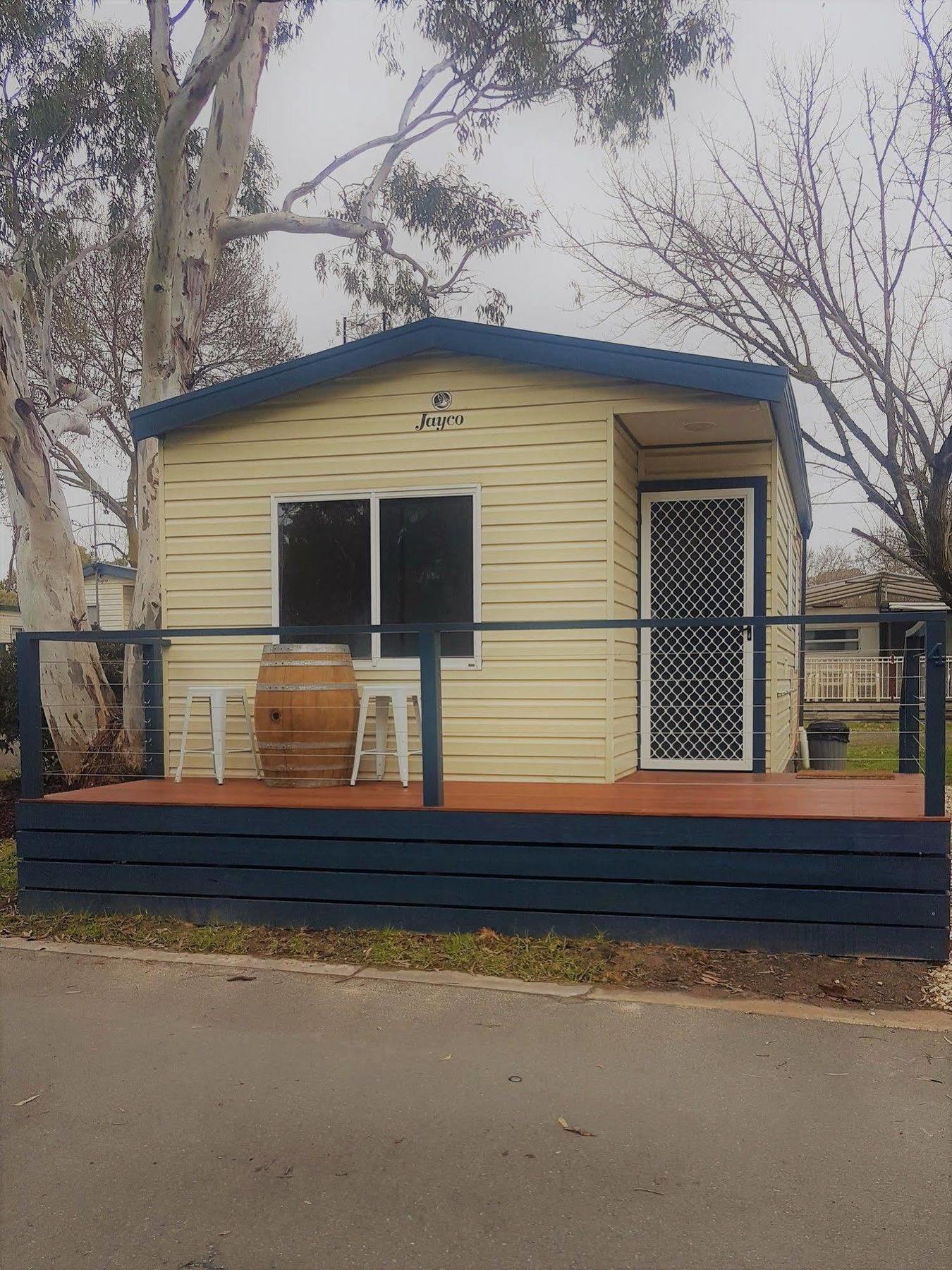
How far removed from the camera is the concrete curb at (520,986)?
4.27 metres

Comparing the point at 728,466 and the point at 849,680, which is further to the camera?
the point at 849,680

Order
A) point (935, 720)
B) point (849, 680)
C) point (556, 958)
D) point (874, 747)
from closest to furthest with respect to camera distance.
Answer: point (935, 720) → point (556, 958) → point (874, 747) → point (849, 680)

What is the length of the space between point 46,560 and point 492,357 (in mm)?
5901

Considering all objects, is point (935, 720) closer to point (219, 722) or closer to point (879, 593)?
point (219, 722)

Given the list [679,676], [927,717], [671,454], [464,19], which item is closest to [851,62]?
[464,19]

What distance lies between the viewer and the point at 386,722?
6.79 m

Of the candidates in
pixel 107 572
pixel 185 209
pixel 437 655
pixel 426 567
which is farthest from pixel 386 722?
pixel 107 572

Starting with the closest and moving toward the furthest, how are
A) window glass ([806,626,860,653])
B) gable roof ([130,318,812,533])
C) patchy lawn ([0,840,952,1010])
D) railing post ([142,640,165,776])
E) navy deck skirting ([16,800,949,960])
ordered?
patchy lawn ([0,840,952,1010]) < navy deck skirting ([16,800,949,960]) < gable roof ([130,318,812,533]) < railing post ([142,640,165,776]) < window glass ([806,626,860,653])

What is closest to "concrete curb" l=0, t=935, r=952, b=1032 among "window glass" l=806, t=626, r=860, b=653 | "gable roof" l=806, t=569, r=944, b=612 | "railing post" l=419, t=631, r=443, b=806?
"railing post" l=419, t=631, r=443, b=806

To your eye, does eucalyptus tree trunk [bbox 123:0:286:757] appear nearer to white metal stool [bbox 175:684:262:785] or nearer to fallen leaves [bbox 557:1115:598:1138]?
white metal stool [bbox 175:684:262:785]

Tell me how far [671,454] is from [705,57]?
31.2 feet

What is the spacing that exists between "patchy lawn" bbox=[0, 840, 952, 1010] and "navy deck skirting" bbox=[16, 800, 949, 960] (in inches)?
2.8

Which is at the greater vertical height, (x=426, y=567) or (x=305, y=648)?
(x=426, y=567)

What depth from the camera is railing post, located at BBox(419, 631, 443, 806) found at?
531 cm
